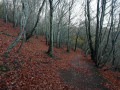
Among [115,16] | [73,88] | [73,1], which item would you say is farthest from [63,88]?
[73,1]

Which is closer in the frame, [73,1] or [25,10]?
[25,10]

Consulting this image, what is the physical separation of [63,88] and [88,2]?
12496 mm

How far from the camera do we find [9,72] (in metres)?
4.28

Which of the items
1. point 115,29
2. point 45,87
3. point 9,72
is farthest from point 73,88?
point 115,29

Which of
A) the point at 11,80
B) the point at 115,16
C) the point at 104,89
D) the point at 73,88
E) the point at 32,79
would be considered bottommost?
the point at 104,89

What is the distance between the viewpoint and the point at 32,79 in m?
4.50

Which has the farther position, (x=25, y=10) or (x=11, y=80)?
(x=25, y=10)

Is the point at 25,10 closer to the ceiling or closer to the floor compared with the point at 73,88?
closer to the ceiling

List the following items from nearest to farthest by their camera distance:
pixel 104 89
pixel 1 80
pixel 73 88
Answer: pixel 1 80 → pixel 73 88 → pixel 104 89

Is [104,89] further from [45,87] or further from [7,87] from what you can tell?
[7,87]

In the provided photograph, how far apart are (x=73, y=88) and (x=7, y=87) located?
141 inches

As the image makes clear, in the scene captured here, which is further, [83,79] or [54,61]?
[54,61]

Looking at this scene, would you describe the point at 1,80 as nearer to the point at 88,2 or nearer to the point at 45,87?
the point at 45,87

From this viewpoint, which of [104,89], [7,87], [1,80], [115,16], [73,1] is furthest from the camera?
[73,1]
